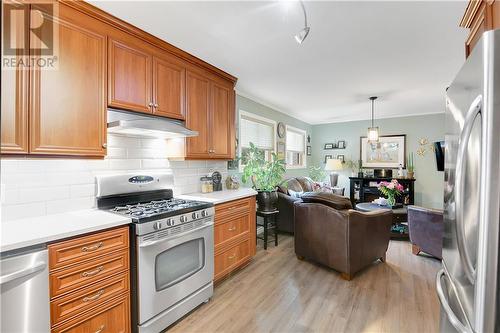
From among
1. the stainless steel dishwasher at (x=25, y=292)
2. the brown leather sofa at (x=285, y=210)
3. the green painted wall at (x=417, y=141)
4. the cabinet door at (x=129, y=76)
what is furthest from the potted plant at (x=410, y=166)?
the stainless steel dishwasher at (x=25, y=292)

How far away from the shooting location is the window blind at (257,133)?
421cm

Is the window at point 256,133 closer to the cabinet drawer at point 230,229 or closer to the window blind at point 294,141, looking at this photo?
the window blind at point 294,141

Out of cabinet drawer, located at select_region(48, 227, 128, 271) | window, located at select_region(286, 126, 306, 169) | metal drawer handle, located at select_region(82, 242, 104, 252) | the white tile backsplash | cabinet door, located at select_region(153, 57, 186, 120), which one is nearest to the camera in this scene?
cabinet drawer, located at select_region(48, 227, 128, 271)

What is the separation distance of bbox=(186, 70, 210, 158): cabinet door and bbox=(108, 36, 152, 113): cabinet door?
477 millimetres

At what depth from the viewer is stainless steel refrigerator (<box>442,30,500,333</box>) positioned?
769 mm

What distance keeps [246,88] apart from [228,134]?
1.03 meters

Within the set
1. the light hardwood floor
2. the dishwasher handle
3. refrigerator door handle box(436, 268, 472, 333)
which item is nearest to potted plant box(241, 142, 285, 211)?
the light hardwood floor

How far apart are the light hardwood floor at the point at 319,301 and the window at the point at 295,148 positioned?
3.13 meters

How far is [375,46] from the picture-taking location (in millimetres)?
2336

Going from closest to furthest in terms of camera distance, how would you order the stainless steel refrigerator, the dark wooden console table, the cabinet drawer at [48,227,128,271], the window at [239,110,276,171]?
the stainless steel refrigerator, the cabinet drawer at [48,227,128,271], the window at [239,110,276,171], the dark wooden console table

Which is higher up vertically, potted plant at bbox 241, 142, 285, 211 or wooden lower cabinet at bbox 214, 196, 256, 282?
potted plant at bbox 241, 142, 285, 211

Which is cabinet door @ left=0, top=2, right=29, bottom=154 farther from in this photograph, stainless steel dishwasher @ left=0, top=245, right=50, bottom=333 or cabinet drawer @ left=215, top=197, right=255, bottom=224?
cabinet drawer @ left=215, top=197, right=255, bottom=224

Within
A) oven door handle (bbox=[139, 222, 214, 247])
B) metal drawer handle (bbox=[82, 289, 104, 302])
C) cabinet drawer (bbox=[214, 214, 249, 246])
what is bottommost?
metal drawer handle (bbox=[82, 289, 104, 302])

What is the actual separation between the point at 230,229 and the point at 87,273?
145cm
